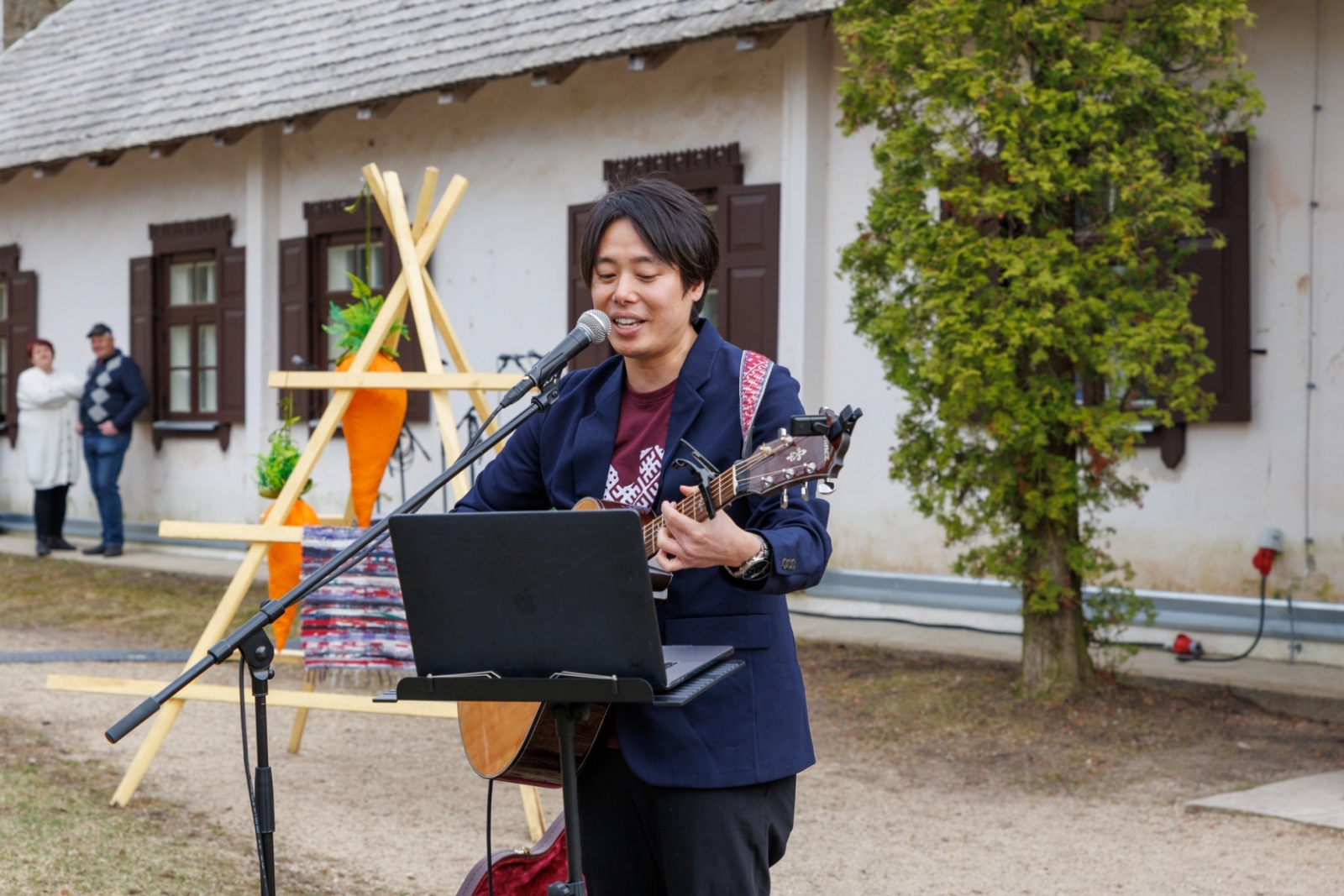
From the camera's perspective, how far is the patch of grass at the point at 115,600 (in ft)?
30.1

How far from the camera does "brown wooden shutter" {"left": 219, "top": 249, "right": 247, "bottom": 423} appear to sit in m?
13.0

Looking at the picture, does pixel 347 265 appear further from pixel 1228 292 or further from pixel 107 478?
pixel 1228 292

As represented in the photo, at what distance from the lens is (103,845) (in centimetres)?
443

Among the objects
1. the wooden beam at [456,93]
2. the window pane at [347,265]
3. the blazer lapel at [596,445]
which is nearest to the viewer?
the blazer lapel at [596,445]

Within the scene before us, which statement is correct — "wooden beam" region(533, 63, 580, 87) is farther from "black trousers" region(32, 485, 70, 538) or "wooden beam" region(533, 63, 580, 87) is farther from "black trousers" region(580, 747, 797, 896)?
"black trousers" region(580, 747, 797, 896)

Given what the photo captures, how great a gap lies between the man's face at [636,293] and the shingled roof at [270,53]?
19.4 feet

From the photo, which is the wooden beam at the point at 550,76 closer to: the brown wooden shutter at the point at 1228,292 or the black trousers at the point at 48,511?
the brown wooden shutter at the point at 1228,292

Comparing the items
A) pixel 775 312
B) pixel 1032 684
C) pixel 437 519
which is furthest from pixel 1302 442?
pixel 437 519

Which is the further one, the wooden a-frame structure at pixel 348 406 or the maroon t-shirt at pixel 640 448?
the wooden a-frame structure at pixel 348 406

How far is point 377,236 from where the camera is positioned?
11875 millimetres

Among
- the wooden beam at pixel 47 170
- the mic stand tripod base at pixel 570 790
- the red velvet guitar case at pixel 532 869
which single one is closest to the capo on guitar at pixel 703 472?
the mic stand tripod base at pixel 570 790

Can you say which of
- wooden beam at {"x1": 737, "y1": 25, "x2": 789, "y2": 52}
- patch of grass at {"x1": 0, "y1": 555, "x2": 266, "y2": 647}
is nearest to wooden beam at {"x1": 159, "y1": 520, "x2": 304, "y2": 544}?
patch of grass at {"x1": 0, "y1": 555, "x2": 266, "y2": 647}

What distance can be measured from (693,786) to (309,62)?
10534 mm

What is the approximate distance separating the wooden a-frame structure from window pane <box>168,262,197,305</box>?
9.44 metres
